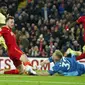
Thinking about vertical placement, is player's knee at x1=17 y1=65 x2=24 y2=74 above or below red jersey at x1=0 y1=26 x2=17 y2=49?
below

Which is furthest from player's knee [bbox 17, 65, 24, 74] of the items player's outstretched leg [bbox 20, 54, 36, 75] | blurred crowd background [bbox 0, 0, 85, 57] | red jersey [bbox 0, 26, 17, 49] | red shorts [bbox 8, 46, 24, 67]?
blurred crowd background [bbox 0, 0, 85, 57]

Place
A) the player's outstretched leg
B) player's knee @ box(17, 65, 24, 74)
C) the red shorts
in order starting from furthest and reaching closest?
1. player's knee @ box(17, 65, 24, 74)
2. the red shorts
3. the player's outstretched leg

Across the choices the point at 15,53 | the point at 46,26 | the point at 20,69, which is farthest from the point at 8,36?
the point at 46,26

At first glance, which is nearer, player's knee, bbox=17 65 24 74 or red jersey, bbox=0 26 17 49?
red jersey, bbox=0 26 17 49

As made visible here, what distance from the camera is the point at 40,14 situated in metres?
28.7

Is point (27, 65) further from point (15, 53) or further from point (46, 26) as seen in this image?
point (46, 26)

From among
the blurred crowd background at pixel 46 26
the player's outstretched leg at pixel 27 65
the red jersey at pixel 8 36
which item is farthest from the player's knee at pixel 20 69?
the blurred crowd background at pixel 46 26

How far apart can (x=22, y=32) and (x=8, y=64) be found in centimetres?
487

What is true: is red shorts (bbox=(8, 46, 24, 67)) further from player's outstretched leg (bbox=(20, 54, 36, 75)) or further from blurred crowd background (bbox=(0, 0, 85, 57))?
blurred crowd background (bbox=(0, 0, 85, 57))

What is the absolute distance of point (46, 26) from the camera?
88.8 feet

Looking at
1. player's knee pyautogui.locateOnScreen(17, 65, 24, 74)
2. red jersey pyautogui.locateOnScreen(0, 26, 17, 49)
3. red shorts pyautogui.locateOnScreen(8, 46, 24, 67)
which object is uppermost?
red jersey pyautogui.locateOnScreen(0, 26, 17, 49)

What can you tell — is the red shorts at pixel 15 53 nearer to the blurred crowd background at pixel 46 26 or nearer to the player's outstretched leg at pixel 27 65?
the player's outstretched leg at pixel 27 65

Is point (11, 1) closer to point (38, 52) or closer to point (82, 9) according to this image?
point (82, 9)

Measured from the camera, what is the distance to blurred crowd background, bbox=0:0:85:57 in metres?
24.9
